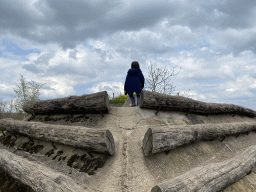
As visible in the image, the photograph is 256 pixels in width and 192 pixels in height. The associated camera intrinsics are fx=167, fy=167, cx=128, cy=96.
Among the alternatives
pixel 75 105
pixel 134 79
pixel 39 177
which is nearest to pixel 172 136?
pixel 39 177

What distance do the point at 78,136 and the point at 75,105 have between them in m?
1.48

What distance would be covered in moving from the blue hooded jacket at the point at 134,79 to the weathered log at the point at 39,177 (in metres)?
3.31

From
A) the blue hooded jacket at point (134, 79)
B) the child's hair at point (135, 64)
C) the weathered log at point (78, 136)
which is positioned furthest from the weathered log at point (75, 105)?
the child's hair at point (135, 64)

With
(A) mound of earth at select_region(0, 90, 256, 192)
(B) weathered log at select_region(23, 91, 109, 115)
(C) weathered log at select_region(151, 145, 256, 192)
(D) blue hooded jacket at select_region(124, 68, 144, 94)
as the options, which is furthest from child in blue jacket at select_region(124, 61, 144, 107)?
(C) weathered log at select_region(151, 145, 256, 192)

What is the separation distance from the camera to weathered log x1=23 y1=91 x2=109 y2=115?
389cm

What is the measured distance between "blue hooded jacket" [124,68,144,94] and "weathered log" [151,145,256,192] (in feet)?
10.1

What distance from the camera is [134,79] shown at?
5.34 m

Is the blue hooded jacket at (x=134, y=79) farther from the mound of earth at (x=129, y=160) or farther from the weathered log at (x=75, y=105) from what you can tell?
the weathered log at (x=75, y=105)

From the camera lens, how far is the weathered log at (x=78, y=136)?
8.84 feet

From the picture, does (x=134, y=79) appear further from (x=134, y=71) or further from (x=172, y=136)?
(x=172, y=136)

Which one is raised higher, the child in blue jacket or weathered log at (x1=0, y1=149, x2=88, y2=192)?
the child in blue jacket

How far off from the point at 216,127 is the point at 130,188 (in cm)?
284

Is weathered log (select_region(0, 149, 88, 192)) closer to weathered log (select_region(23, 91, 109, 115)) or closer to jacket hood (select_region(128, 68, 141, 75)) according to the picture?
weathered log (select_region(23, 91, 109, 115))

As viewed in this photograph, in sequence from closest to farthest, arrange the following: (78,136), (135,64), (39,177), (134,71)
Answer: (39,177) < (78,136) < (134,71) < (135,64)
